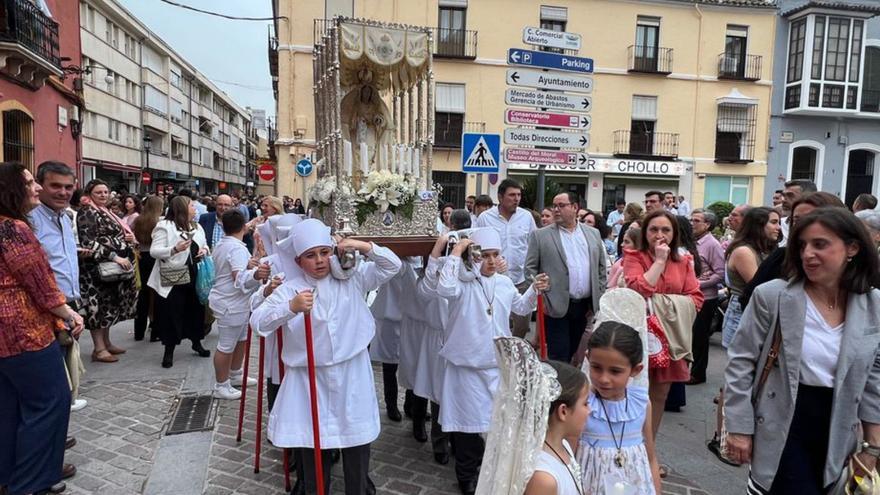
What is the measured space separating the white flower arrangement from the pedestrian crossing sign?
3252mm

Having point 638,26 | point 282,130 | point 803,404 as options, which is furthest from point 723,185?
point 803,404

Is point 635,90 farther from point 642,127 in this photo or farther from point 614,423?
point 614,423

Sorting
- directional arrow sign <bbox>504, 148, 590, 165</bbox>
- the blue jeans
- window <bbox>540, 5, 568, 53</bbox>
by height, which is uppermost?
window <bbox>540, 5, 568, 53</bbox>

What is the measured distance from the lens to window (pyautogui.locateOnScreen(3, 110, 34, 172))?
1266 cm

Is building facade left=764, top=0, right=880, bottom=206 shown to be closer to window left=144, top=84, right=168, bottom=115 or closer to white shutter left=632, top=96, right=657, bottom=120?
white shutter left=632, top=96, right=657, bottom=120

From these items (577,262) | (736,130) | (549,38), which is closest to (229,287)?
(577,262)

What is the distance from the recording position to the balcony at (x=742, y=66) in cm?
2331

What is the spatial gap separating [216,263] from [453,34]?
1829cm

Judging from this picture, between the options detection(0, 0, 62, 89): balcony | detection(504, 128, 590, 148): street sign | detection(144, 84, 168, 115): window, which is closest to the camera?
detection(504, 128, 590, 148): street sign

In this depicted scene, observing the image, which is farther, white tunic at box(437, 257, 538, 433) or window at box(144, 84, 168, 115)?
window at box(144, 84, 168, 115)

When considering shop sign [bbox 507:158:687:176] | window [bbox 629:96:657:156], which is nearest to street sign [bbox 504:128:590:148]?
shop sign [bbox 507:158:687:176]

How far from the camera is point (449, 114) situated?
22.3m

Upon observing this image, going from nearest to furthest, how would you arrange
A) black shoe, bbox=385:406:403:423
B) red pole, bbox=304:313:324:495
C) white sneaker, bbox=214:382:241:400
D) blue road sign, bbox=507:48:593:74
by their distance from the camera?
red pole, bbox=304:313:324:495
black shoe, bbox=385:406:403:423
white sneaker, bbox=214:382:241:400
blue road sign, bbox=507:48:593:74

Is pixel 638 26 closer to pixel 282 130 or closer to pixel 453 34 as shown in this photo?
pixel 453 34
